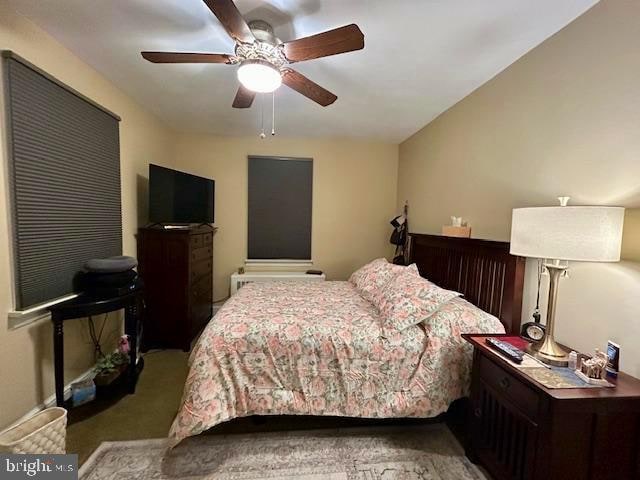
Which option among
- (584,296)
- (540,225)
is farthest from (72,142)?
(584,296)

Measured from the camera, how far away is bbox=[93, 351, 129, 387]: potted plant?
6.75ft

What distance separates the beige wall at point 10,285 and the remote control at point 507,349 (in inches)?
108

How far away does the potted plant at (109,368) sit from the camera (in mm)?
2059

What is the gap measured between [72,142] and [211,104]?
1225 millimetres

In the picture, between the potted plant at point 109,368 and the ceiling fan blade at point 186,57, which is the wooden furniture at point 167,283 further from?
the ceiling fan blade at point 186,57

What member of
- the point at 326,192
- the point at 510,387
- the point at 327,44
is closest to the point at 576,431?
the point at 510,387

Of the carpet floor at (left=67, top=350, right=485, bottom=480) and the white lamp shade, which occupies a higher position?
the white lamp shade

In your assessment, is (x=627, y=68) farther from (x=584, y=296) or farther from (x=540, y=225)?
(x=584, y=296)

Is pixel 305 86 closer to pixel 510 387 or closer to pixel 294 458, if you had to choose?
pixel 510 387

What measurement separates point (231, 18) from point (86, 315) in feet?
6.45

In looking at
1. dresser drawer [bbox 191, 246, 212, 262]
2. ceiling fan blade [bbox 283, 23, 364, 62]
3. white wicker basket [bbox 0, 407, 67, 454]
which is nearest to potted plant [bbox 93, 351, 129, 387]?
white wicker basket [bbox 0, 407, 67, 454]

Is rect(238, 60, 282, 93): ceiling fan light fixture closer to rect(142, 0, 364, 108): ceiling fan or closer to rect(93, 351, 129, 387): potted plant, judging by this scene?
rect(142, 0, 364, 108): ceiling fan

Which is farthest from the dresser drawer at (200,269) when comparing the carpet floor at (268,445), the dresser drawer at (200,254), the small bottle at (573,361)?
the small bottle at (573,361)

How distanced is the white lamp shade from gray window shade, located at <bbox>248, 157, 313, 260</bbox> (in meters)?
2.92
